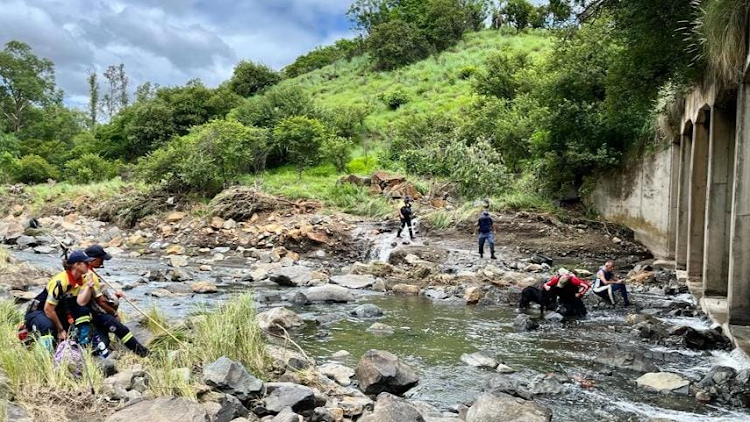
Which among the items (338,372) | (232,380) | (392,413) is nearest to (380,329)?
(338,372)

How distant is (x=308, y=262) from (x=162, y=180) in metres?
11.7

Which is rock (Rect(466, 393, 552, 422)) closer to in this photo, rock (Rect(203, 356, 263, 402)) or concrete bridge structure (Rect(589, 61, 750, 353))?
rock (Rect(203, 356, 263, 402))

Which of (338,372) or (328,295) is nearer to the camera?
(338,372)

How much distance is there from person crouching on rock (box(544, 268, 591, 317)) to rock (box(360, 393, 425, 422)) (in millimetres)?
6525

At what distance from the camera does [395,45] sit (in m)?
50.5

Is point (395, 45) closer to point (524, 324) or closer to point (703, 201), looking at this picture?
point (703, 201)

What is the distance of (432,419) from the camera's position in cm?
623

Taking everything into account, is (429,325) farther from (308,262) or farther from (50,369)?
(308,262)

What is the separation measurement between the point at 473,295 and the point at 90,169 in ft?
103

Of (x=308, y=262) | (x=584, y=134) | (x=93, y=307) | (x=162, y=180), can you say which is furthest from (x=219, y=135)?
(x=93, y=307)

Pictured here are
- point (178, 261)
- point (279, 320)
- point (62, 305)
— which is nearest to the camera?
point (62, 305)

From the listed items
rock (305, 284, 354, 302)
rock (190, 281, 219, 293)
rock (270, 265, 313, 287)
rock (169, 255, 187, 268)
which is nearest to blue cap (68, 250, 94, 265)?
rock (305, 284, 354, 302)

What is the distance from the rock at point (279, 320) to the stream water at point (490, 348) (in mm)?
266

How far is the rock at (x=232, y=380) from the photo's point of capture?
6.21 meters
